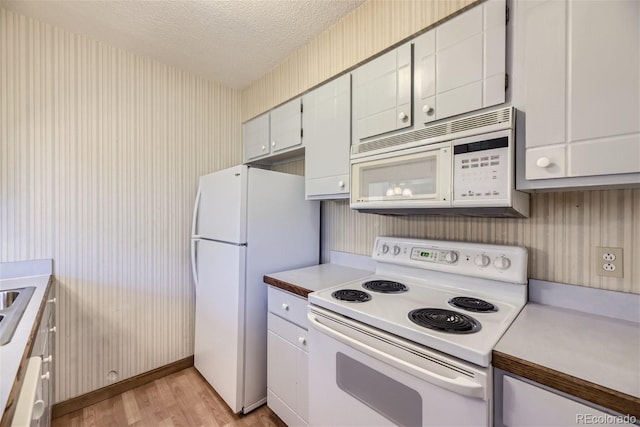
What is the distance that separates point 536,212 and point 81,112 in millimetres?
2758

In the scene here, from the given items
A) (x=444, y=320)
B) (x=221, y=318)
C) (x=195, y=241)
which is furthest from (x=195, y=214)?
(x=444, y=320)

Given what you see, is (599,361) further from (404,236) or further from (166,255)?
(166,255)

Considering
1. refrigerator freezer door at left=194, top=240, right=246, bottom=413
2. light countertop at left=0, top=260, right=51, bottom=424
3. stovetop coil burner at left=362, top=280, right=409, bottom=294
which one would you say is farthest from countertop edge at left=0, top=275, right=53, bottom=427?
stovetop coil burner at left=362, top=280, right=409, bottom=294

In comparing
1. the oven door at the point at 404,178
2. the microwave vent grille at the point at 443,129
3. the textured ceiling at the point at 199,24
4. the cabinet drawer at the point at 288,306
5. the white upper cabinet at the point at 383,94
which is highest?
the textured ceiling at the point at 199,24

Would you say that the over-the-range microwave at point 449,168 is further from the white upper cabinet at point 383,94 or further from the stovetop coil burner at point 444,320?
the stovetop coil burner at point 444,320

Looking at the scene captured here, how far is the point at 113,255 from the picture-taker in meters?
1.97

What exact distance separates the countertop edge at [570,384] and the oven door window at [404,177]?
2.09ft

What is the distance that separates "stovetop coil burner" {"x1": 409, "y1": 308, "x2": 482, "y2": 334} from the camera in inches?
37.2

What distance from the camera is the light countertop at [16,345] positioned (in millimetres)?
669

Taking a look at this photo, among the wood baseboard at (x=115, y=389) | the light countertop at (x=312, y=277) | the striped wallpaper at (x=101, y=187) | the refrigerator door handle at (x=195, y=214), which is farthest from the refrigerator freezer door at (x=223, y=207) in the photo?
the wood baseboard at (x=115, y=389)

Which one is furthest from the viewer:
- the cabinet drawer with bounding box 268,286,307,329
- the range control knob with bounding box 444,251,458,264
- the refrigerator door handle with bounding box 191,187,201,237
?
the refrigerator door handle with bounding box 191,187,201,237

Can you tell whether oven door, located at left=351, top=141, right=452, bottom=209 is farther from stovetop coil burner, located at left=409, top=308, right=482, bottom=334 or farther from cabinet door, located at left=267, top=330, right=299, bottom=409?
cabinet door, located at left=267, top=330, right=299, bottom=409

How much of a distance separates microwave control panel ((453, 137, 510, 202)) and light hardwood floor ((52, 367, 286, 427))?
1.72 m

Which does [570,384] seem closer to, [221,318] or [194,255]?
[221,318]
